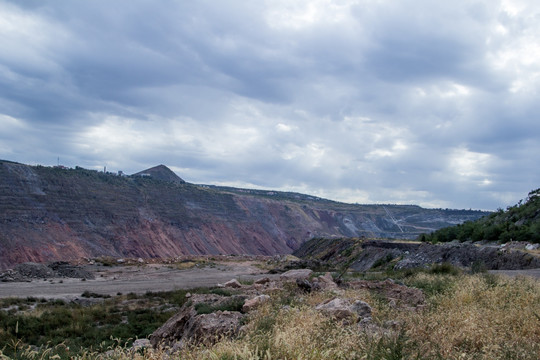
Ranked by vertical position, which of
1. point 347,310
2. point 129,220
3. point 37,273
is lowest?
point 37,273

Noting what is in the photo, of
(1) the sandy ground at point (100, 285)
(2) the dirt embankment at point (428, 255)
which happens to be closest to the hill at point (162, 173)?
(2) the dirt embankment at point (428, 255)

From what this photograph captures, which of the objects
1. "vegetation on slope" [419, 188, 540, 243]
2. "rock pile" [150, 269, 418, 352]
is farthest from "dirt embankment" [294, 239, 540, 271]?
"rock pile" [150, 269, 418, 352]

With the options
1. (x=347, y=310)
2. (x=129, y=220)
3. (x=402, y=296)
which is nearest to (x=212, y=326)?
(x=347, y=310)

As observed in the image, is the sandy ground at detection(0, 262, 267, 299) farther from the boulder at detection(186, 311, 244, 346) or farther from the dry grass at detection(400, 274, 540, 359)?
the dry grass at detection(400, 274, 540, 359)

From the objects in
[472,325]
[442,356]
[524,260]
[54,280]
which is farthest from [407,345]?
[54,280]

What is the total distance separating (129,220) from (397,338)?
68.8 m

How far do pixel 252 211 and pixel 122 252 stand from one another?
145 ft

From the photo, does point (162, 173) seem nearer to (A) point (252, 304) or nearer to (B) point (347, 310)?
(A) point (252, 304)

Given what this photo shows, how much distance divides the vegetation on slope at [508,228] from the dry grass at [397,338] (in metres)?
28.8

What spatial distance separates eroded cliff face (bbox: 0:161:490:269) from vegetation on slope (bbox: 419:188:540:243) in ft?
152

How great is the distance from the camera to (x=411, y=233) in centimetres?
11962

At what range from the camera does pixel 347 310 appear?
796 cm

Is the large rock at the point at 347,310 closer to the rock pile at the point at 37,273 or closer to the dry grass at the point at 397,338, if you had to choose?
the dry grass at the point at 397,338

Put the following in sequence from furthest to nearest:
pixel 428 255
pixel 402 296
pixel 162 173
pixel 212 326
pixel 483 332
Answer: pixel 162 173 → pixel 428 255 → pixel 402 296 → pixel 212 326 → pixel 483 332
